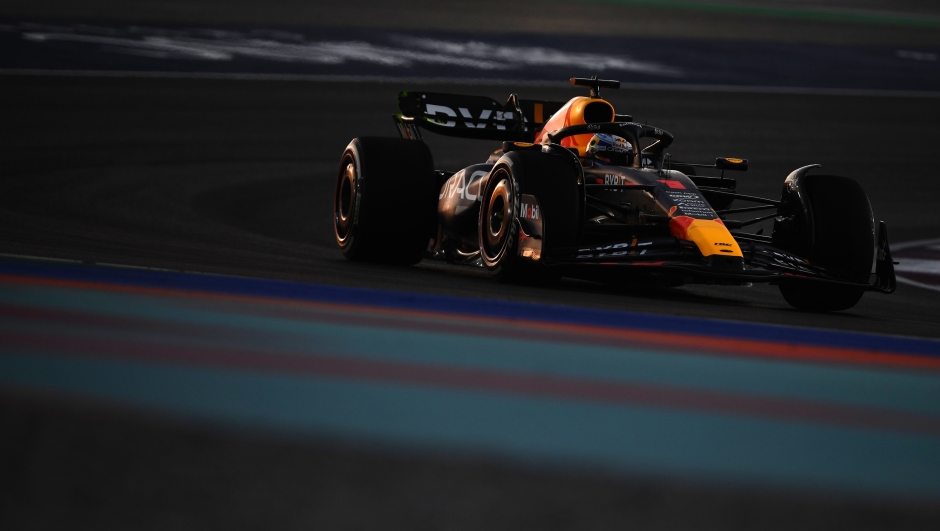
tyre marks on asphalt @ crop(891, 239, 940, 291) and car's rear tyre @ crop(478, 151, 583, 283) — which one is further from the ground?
car's rear tyre @ crop(478, 151, 583, 283)

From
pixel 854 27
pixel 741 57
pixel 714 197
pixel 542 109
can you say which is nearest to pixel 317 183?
pixel 542 109

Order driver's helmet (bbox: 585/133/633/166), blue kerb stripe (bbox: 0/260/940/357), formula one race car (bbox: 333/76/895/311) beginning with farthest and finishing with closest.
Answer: driver's helmet (bbox: 585/133/633/166), formula one race car (bbox: 333/76/895/311), blue kerb stripe (bbox: 0/260/940/357)

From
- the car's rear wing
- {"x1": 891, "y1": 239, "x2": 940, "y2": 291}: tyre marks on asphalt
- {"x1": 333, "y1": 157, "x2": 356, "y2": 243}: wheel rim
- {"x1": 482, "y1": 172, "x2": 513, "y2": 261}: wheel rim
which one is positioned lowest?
{"x1": 891, "y1": 239, "x2": 940, "y2": 291}: tyre marks on asphalt

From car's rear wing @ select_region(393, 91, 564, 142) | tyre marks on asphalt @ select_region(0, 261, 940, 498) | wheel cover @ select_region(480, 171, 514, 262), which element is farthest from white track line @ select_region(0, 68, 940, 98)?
tyre marks on asphalt @ select_region(0, 261, 940, 498)

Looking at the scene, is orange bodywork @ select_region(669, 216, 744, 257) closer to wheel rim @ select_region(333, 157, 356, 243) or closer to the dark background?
the dark background

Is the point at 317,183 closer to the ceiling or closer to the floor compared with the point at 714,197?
closer to the floor

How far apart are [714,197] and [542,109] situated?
189 centimetres

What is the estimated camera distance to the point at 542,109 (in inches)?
387

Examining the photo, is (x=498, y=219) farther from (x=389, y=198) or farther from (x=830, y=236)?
(x=830, y=236)

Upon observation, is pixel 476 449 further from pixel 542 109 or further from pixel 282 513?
pixel 542 109

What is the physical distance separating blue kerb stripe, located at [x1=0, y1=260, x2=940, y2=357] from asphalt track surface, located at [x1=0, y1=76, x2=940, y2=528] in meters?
0.38

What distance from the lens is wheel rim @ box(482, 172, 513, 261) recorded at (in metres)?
7.33

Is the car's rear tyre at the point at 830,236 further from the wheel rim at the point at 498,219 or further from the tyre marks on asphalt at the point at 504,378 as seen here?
the tyre marks on asphalt at the point at 504,378

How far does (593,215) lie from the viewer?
8.08 metres
